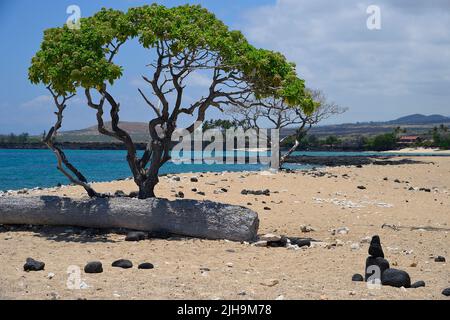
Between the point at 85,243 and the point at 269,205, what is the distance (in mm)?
7031

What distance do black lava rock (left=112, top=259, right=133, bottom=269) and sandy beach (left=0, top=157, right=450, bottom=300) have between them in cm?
14

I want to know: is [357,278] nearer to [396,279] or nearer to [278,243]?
[396,279]

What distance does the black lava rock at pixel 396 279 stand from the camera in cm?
848

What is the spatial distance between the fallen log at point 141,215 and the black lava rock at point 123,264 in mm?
2751

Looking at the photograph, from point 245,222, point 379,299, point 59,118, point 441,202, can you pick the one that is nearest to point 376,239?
point 379,299

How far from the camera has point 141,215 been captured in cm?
1245

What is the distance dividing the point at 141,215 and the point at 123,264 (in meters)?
2.99

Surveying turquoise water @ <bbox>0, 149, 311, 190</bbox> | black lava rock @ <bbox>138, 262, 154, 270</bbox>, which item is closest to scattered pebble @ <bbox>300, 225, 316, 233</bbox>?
black lava rock @ <bbox>138, 262, 154, 270</bbox>

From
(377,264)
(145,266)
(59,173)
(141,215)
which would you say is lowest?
(59,173)

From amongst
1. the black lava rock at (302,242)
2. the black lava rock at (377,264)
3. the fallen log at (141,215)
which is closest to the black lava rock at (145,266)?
the fallen log at (141,215)

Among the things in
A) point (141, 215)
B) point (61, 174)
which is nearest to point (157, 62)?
point (141, 215)
